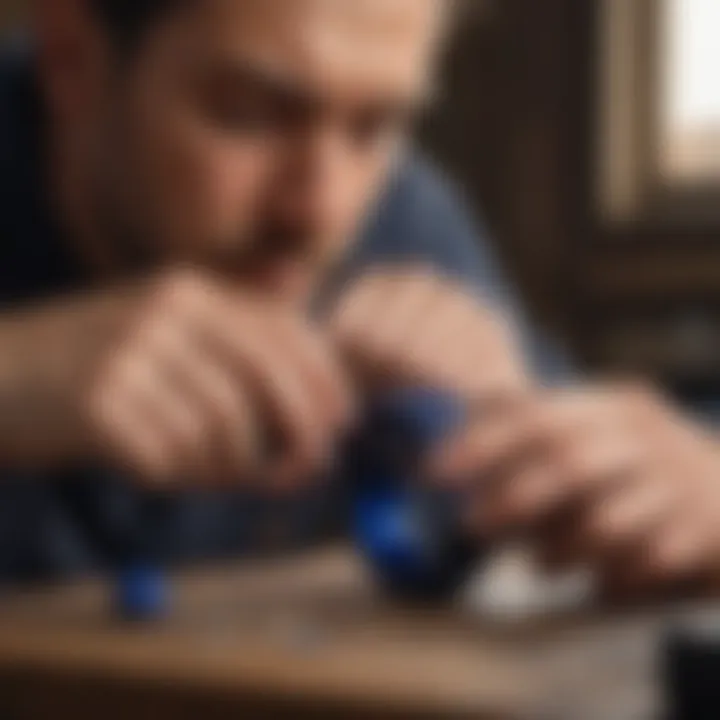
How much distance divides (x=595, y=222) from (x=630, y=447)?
3.10 ft

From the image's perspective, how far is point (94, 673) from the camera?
1.88ft

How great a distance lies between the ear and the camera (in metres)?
1.01

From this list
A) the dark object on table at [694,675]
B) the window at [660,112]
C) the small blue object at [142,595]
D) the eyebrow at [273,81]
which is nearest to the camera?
the dark object on table at [694,675]

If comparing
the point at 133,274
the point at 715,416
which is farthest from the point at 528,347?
the point at 133,274

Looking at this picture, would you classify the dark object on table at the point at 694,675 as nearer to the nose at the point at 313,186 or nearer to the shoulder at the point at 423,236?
the nose at the point at 313,186

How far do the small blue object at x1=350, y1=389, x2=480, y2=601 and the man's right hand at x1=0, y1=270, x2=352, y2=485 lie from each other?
0.9 inches

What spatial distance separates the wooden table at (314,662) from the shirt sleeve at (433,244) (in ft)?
1.65

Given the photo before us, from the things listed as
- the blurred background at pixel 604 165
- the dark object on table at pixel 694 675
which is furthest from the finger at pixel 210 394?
the blurred background at pixel 604 165

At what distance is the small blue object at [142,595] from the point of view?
64cm

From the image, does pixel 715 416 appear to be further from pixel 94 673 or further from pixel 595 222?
pixel 595 222

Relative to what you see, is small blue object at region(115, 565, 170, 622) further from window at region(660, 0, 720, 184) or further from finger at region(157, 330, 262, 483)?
window at region(660, 0, 720, 184)

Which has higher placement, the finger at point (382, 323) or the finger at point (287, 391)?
the finger at point (382, 323)

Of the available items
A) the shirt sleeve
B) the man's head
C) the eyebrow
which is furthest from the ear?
the shirt sleeve

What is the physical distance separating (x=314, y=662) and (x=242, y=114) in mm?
463
